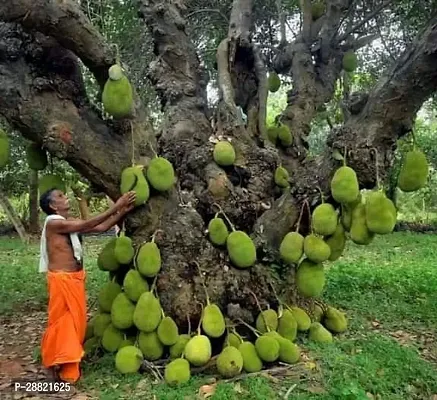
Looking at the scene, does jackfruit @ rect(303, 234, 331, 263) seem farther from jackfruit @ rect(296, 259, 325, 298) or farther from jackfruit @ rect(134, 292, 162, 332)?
jackfruit @ rect(134, 292, 162, 332)

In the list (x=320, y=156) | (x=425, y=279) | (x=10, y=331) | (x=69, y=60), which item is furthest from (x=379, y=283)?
(x=69, y=60)

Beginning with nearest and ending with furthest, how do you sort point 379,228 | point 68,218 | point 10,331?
point 379,228, point 68,218, point 10,331

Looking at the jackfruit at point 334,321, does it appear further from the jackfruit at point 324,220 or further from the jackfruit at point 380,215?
the jackfruit at point 380,215

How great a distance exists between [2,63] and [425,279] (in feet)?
15.5

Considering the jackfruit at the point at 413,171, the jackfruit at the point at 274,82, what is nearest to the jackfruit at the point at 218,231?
the jackfruit at the point at 413,171

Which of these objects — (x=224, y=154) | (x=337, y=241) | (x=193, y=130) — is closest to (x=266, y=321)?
(x=337, y=241)

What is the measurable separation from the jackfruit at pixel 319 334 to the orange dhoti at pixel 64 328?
141 centimetres

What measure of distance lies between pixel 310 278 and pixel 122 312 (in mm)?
1081

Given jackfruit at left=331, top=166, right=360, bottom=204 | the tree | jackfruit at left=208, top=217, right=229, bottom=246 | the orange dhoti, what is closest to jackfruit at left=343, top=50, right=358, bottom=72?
the tree

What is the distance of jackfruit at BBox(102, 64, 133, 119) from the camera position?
3383mm

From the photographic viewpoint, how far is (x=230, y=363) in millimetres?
3344

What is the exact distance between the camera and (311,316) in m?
4.20

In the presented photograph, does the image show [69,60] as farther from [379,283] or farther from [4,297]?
[379,283]

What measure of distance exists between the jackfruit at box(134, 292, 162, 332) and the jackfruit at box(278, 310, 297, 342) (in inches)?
29.7
